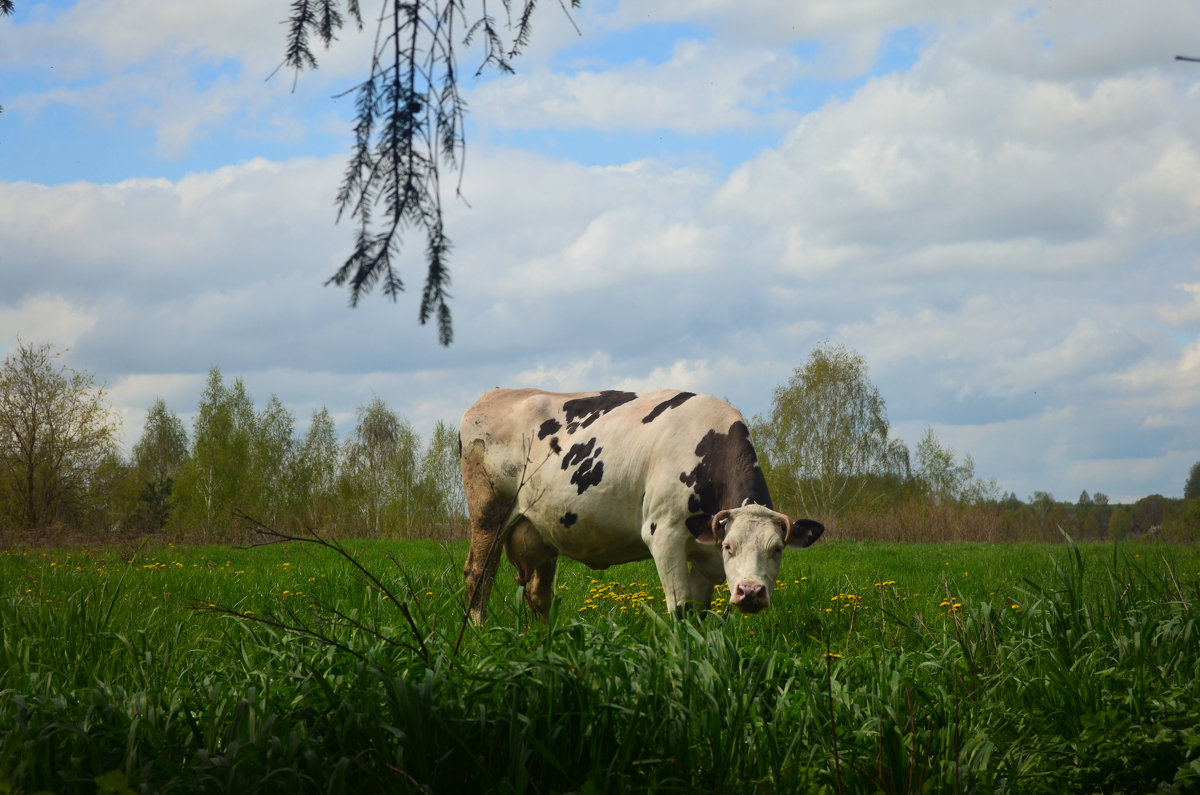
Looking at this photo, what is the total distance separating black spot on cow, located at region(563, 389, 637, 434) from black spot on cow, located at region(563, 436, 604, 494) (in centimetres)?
26

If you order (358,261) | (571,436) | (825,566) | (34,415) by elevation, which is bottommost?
(825,566)

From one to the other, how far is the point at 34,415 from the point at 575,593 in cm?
2494

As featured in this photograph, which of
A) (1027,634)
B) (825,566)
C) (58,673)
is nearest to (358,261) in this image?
(58,673)

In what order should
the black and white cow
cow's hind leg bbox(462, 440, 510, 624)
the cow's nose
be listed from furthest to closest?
cow's hind leg bbox(462, 440, 510, 624) < the black and white cow < the cow's nose

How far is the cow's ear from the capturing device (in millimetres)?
6500

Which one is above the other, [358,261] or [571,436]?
[358,261]

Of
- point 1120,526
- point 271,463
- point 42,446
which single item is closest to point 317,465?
point 271,463

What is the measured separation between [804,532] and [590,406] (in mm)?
2379

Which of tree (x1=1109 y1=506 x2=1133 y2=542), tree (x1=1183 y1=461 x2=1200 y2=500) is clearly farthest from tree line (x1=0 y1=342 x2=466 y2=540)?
tree (x1=1183 y1=461 x2=1200 y2=500)

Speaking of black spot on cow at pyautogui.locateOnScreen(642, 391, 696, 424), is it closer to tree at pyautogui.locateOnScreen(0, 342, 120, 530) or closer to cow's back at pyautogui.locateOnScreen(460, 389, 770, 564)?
cow's back at pyautogui.locateOnScreen(460, 389, 770, 564)

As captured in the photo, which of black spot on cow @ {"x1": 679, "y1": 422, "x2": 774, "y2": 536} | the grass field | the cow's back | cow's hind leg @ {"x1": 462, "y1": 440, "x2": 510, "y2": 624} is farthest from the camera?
cow's hind leg @ {"x1": 462, "y1": 440, "x2": 510, "y2": 624}

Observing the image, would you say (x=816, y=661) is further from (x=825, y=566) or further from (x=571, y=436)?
(x=825, y=566)

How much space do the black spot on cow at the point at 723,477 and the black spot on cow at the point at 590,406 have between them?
4.13ft

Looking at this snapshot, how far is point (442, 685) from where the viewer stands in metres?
3.33
